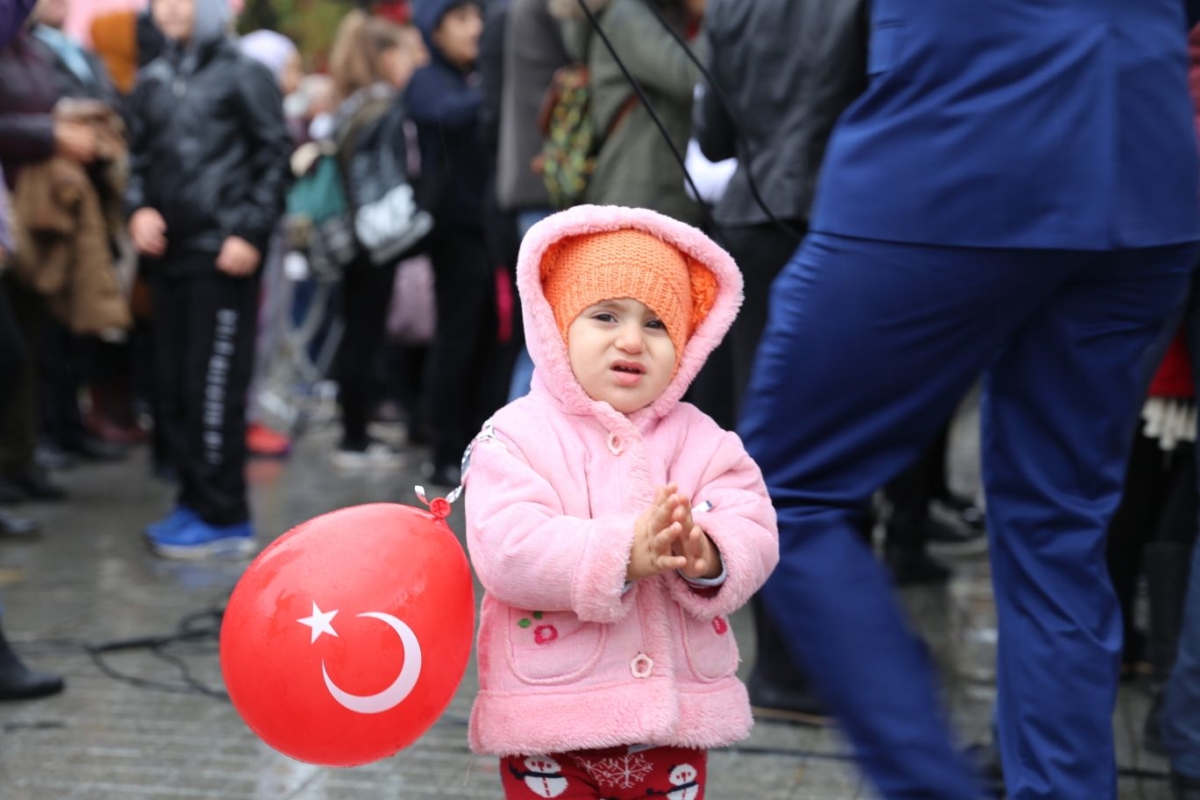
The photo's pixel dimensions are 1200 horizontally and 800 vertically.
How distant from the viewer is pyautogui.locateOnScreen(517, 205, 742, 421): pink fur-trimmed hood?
2561 millimetres

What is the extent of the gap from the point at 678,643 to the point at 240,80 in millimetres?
4394

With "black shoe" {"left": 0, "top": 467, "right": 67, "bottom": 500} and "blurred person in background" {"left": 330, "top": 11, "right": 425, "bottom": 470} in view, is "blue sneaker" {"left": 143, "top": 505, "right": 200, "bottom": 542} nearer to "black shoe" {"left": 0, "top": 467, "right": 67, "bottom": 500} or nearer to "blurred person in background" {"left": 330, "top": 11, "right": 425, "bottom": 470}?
"black shoe" {"left": 0, "top": 467, "right": 67, "bottom": 500}

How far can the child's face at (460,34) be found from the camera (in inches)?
293

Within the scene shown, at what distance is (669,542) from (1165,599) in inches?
92.2

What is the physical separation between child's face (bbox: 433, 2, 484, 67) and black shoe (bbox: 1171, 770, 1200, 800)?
4989 millimetres

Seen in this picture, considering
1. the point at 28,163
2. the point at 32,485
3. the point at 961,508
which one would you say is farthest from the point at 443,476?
the point at 961,508

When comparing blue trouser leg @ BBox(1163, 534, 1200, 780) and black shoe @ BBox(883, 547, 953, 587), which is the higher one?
blue trouser leg @ BBox(1163, 534, 1200, 780)

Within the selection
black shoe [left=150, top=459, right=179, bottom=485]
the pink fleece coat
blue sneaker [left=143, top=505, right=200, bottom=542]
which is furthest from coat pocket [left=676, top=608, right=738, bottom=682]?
black shoe [left=150, top=459, right=179, bottom=485]

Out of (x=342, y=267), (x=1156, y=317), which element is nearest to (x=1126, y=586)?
(x=1156, y=317)

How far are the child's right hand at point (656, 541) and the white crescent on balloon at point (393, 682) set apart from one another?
14.1 inches

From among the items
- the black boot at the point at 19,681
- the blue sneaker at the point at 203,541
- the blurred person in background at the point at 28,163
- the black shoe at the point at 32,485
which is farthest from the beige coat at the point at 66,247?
the black boot at the point at 19,681

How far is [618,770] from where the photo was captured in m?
2.59

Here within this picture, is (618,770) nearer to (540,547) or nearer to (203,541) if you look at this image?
(540,547)

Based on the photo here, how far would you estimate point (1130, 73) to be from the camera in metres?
2.62
